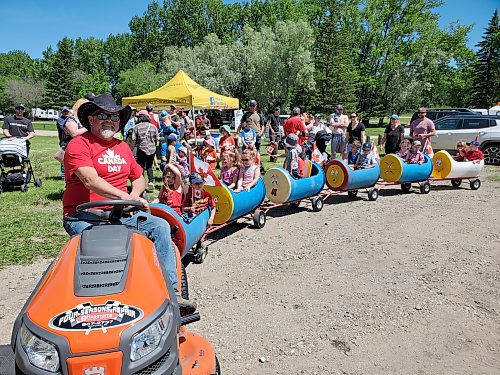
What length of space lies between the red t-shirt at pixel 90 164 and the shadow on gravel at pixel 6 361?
1042 millimetres

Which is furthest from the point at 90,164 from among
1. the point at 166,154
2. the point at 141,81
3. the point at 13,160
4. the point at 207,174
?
the point at 141,81

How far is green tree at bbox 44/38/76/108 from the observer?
2265 inches

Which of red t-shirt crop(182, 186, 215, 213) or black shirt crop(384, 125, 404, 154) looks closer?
red t-shirt crop(182, 186, 215, 213)

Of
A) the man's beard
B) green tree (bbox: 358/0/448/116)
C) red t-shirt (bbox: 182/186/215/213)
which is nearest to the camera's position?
the man's beard

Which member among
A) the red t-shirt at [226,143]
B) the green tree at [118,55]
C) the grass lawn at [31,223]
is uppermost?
the green tree at [118,55]

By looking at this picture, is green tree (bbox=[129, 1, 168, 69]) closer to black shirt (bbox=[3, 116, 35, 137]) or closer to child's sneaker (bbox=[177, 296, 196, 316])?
black shirt (bbox=[3, 116, 35, 137])

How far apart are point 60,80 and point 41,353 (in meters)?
64.4

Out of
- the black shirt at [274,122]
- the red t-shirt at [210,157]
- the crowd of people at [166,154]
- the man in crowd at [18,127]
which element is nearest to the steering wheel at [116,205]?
Answer: the crowd of people at [166,154]

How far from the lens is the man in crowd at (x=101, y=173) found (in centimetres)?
302

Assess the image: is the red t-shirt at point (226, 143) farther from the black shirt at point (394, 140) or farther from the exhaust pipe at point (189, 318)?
the exhaust pipe at point (189, 318)

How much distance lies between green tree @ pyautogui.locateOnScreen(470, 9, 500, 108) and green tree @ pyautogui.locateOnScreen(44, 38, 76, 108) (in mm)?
52905

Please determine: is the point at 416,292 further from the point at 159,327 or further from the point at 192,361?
the point at 159,327

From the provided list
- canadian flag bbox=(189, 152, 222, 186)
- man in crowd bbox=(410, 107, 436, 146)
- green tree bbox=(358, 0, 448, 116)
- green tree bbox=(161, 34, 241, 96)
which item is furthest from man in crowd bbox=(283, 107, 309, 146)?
green tree bbox=(358, 0, 448, 116)

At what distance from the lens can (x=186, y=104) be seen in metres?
17.7
